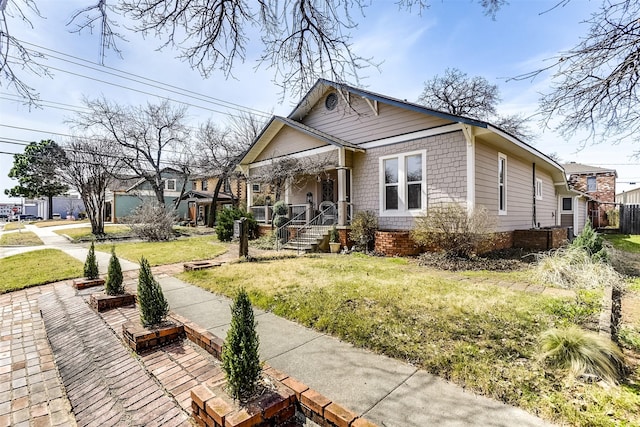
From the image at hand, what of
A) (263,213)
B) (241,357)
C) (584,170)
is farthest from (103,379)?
(584,170)

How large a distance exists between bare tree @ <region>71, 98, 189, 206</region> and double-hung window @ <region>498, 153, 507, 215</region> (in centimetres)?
2130

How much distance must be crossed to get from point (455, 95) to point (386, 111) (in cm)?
1668

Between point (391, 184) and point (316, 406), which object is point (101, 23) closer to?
point (316, 406)

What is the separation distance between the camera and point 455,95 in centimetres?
2414

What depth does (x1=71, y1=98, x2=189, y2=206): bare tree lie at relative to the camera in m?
20.2

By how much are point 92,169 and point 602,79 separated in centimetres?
2290

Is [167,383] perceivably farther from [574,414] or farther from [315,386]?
[574,414]

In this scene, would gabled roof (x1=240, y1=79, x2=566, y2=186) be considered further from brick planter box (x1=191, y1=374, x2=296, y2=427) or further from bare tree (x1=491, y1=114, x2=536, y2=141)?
bare tree (x1=491, y1=114, x2=536, y2=141)

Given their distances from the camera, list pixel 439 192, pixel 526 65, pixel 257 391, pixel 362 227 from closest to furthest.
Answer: pixel 257 391 → pixel 526 65 → pixel 439 192 → pixel 362 227

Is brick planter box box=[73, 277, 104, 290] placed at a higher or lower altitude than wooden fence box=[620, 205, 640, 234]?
lower

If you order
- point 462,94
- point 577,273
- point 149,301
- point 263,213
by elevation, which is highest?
point 462,94

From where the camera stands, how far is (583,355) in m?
2.64

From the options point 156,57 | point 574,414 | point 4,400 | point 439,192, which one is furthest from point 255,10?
point 439,192

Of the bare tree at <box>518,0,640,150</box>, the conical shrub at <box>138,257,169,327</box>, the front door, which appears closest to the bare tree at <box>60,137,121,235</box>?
the front door
